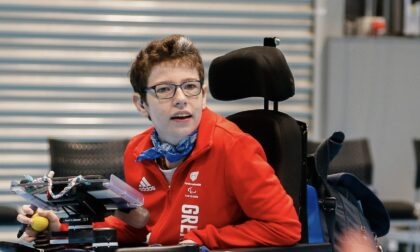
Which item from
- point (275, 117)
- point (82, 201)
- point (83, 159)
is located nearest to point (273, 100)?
point (275, 117)

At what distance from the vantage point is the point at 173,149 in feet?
10.8

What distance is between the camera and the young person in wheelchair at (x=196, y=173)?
10.3ft

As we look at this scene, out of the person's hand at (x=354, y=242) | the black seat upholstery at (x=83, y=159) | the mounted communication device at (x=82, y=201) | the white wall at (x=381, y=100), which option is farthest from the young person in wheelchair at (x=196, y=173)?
the white wall at (x=381, y=100)

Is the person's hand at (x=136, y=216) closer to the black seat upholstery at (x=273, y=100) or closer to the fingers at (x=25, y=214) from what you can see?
the fingers at (x=25, y=214)

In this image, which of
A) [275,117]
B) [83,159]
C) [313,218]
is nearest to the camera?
[313,218]

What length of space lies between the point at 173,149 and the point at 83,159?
2534 millimetres

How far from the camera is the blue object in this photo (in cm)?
336

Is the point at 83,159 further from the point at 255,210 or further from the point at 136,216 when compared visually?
the point at 255,210

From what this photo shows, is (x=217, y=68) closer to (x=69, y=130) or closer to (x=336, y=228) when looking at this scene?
(x=336, y=228)

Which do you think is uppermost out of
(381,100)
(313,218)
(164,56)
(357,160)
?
(164,56)

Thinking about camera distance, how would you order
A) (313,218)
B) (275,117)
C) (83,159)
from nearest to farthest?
(313,218) → (275,117) → (83,159)

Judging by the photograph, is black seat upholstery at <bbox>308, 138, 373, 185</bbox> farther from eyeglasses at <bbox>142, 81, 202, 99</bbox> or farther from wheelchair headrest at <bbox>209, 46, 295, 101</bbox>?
eyeglasses at <bbox>142, 81, 202, 99</bbox>

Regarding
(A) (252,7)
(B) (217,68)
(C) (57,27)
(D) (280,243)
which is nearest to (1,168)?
(C) (57,27)

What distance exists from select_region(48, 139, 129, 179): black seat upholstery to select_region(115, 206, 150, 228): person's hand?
2.46 metres
